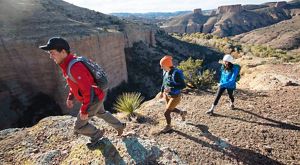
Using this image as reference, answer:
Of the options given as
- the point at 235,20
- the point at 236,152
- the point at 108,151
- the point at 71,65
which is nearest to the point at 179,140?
the point at 236,152

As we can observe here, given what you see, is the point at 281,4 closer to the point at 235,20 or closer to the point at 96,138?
the point at 235,20

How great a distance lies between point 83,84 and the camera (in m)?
3.27

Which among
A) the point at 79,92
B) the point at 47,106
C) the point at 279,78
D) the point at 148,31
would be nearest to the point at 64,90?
the point at 47,106

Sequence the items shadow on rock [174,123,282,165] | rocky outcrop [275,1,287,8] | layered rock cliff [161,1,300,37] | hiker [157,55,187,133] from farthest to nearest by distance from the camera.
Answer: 1. rocky outcrop [275,1,287,8]
2. layered rock cliff [161,1,300,37]
3. hiker [157,55,187,133]
4. shadow on rock [174,123,282,165]

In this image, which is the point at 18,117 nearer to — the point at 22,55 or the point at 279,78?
the point at 22,55

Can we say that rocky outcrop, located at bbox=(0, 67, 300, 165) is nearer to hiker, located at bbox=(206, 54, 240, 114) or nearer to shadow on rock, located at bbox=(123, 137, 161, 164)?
shadow on rock, located at bbox=(123, 137, 161, 164)

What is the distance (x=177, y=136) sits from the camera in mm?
5195

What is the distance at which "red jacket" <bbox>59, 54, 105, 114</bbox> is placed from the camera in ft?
10.7

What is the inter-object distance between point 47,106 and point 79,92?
1159cm

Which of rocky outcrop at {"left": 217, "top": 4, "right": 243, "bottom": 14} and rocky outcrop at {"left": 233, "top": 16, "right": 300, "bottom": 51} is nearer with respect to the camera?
rocky outcrop at {"left": 233, "top": 16, "right": 300, "bottom": 51}

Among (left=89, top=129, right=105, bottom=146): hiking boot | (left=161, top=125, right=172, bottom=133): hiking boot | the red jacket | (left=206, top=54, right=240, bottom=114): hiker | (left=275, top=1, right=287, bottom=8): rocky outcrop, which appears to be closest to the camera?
the red jacket

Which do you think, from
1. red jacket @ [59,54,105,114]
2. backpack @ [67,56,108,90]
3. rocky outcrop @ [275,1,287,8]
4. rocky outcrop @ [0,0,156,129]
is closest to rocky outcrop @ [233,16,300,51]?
rocky outcrop @ [0,0,156,129]

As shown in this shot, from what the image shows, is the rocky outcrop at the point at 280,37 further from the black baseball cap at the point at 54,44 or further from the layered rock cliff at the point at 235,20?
the black baseball cap at the point at 54,44

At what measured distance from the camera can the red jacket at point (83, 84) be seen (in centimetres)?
325
